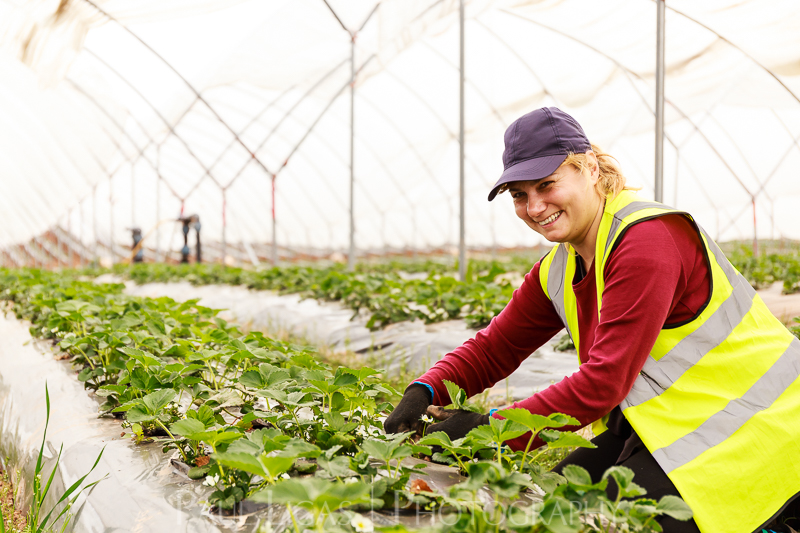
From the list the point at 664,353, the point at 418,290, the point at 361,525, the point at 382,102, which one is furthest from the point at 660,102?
the point at 382,102

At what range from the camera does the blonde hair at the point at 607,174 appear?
1.59 m

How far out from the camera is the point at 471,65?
33.1 ft

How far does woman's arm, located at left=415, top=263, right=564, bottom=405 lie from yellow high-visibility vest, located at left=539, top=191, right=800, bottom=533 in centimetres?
34

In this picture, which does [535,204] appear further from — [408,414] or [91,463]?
[91,463]

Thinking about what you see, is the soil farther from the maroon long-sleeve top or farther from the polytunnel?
the polytunnel

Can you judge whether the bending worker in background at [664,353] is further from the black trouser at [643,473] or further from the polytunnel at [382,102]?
the polytunnel at [382,102]

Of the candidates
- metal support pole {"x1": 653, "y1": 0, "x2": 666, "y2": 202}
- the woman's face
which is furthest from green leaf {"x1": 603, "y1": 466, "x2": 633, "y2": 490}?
metal support pole {"x1": 653, "y1": 0, "x2": 666, "y2": 202}

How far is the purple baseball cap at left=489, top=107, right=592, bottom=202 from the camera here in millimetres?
1556

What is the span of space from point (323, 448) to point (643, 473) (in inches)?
30.9

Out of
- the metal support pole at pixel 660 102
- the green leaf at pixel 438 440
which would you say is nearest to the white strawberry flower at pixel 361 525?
the green leaf at pixel 438 440

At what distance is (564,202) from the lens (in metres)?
1.58

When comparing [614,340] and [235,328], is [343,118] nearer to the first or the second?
[235,328]

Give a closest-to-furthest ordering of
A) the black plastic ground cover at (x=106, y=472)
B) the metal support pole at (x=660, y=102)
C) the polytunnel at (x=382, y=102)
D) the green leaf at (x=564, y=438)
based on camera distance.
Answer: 1. the green leaf at (x=564, y=438)
2. the black plastic ground cover at (x=106, y=472)
3. the metal support pole at (x=660, y=102)
4. the polytunnel at (x=382, y=102)

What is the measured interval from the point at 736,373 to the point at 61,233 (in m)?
23.8
